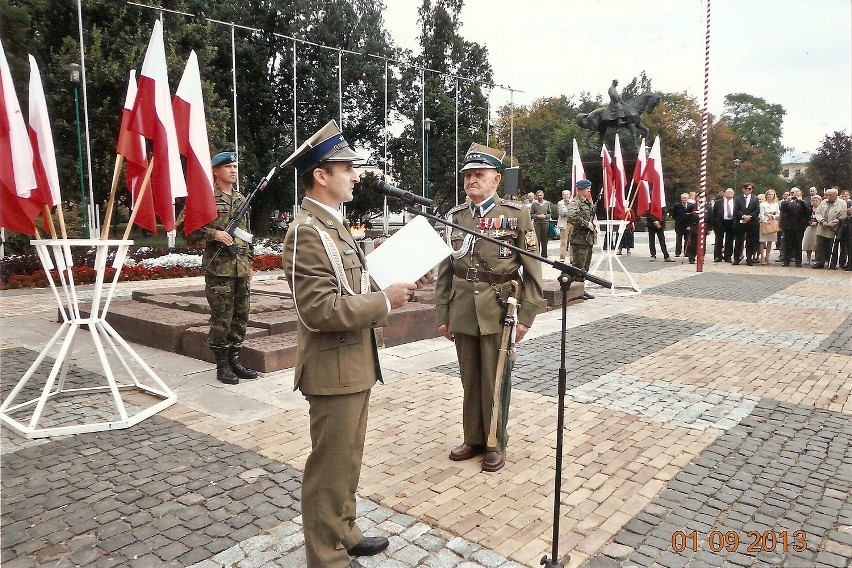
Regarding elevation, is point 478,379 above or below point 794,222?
below

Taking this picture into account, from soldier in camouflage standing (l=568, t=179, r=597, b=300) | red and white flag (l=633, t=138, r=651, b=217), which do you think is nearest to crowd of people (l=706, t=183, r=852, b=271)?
red and white flag (l=633, t=138, r=651, b=217)

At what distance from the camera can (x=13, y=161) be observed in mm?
4523

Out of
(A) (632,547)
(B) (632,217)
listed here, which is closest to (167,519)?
(A) (632,547)

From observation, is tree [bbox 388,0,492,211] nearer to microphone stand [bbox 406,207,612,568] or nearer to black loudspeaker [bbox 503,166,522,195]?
black loudspeaker [bbox 503,166,522,195]

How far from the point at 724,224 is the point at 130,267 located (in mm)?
17154

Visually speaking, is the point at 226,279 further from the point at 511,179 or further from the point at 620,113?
the point at 620,113

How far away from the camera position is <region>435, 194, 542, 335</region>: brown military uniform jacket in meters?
3.99

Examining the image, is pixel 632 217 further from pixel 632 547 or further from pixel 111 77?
pixel 111 77

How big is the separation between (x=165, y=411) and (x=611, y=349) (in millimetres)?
5196

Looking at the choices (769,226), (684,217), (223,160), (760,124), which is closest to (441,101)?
(684,217)

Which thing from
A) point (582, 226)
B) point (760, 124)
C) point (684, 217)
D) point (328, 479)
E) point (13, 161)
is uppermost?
point (760, 124)

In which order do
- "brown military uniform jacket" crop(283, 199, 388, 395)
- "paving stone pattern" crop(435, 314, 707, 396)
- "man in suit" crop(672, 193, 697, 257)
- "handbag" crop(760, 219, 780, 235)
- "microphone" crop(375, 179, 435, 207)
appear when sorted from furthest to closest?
"man in suit" crop(672, 193, 697, 257)
"handbag" crop(760, 219, 780, 235)
"paving stone pattern" crop(435, 314, 707, 396)
"microphone" crop(375, 179, 435, 207)
"brown military uniform jacket" crop(283, 199, 388, 395)
